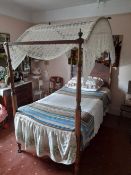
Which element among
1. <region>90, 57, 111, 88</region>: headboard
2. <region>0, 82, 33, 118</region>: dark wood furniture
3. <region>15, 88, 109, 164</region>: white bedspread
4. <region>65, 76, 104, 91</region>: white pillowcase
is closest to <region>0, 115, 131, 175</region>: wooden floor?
<region>15, 88, 109, 164</region>: white bedspread

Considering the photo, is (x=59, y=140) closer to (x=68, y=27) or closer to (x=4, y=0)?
(x=68, y=27)

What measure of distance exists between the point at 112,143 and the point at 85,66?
174cm

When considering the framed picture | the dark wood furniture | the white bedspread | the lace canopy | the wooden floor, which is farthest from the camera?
the framed picture

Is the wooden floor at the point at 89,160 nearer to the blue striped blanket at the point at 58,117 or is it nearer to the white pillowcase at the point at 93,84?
the blue striped blanket at the point at 58,117

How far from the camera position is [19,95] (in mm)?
3656

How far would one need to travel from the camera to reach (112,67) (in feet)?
11.8

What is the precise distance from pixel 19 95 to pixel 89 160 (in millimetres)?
2195

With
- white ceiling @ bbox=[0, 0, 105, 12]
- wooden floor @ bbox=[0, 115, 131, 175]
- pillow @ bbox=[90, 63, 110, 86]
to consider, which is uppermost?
white ceiling @ bbox=[0, 0, 105, 12]

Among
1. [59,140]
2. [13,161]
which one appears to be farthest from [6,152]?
[59,140]

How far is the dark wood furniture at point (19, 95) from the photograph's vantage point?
3.23 meters

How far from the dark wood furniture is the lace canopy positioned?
117 centimetres

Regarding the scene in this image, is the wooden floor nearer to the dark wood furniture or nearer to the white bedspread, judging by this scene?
the white bedspread

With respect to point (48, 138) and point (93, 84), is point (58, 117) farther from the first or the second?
point (93, 84)

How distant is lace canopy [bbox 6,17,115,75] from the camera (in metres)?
1.71
